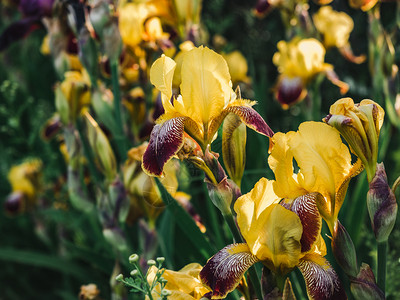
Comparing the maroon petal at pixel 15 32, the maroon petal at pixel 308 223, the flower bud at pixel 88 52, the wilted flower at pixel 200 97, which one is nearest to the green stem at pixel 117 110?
the flower bud at pixel 88 52

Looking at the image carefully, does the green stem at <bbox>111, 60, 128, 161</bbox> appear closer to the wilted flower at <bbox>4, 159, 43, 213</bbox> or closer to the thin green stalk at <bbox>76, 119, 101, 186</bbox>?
the thin green stalk at <bbox>76, 119, 101, 186</bbox>

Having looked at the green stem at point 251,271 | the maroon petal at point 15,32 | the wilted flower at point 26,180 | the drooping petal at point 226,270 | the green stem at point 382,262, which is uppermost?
the maroon petal at point 15,32

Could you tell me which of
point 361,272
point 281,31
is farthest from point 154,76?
point 281,31

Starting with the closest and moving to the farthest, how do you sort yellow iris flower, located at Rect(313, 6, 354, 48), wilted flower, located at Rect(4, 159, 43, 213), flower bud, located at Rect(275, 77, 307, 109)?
1. flower bud, located at Rect(275, 77, 307, 109)
2. yellow iris flower, located at Rect(313, 6, 354, 48)
3. wilted flower, located at Rect(4, 159, 43, 213)

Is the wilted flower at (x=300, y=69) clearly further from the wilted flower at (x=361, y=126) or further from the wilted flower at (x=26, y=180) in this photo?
the wilted flower at (x=26, y=180)

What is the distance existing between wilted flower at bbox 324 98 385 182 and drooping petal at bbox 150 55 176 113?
285 millimetres

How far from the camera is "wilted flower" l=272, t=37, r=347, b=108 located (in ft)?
6.21

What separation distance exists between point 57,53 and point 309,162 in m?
1.24

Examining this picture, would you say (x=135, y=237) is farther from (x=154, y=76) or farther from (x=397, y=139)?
(x=397, y=139)

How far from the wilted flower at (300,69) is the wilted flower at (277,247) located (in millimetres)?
1123

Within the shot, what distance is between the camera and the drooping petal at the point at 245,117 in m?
0.84

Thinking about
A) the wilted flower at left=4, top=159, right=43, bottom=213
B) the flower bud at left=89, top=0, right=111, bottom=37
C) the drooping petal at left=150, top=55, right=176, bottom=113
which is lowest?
the wilted flower at left=4, top=159, right=43, bottom=213

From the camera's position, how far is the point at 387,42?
1.70m

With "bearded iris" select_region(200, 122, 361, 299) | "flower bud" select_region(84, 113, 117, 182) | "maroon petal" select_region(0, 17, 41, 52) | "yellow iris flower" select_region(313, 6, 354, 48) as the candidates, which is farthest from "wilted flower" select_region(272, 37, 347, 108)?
"bearded iris" select_region(200, 122, 361, 299)
